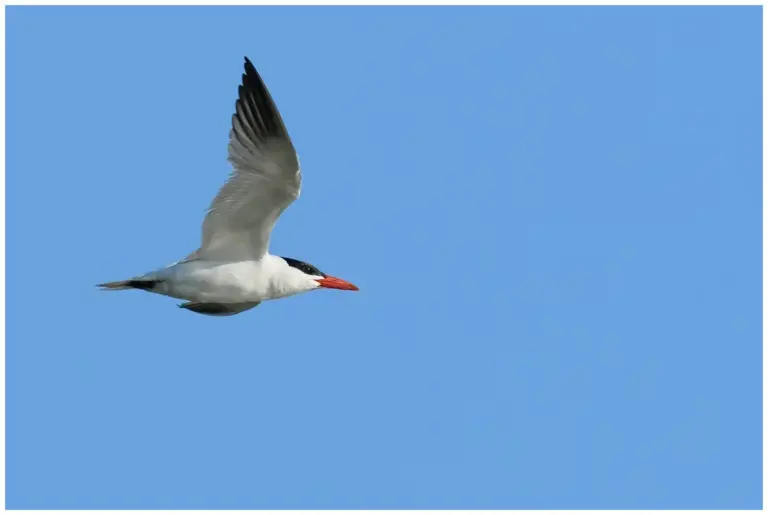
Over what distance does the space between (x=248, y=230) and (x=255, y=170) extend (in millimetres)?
725

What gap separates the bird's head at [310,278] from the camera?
14.3 meters

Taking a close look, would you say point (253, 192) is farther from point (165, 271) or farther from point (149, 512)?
point (149, 512)

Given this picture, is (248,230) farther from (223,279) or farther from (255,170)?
(255,170)

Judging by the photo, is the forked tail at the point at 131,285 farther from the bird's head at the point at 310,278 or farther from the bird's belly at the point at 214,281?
the bird's head at the point at 310,278

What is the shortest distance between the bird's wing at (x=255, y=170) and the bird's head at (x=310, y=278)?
0.59 m

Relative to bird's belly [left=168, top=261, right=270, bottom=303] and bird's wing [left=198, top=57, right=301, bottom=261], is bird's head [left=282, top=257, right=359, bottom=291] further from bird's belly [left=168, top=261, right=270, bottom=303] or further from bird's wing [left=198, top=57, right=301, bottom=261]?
bird's wing [left=198, top=57, right=301, bottom=261]

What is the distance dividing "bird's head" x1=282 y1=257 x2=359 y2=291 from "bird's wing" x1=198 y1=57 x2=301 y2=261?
59cm

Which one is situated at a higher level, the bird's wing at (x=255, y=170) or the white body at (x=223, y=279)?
the bird's wing at (x=255, y=170)

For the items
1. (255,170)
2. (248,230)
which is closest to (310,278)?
(248,230)

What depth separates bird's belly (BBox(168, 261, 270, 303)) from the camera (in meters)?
14.0

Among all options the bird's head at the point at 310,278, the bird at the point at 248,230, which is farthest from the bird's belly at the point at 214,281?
the bird's head at the point at 310,278

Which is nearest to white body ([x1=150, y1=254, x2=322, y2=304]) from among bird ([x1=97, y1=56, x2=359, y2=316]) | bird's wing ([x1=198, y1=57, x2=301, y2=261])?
bird ([x1=97, y1=56, x2=359, y2=316])

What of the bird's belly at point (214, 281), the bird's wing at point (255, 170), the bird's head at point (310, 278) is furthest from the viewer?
the bird's head at point (310, 278)

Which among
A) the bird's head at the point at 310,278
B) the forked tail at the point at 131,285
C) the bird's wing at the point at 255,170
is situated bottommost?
the forked tail at the point at 131,285
